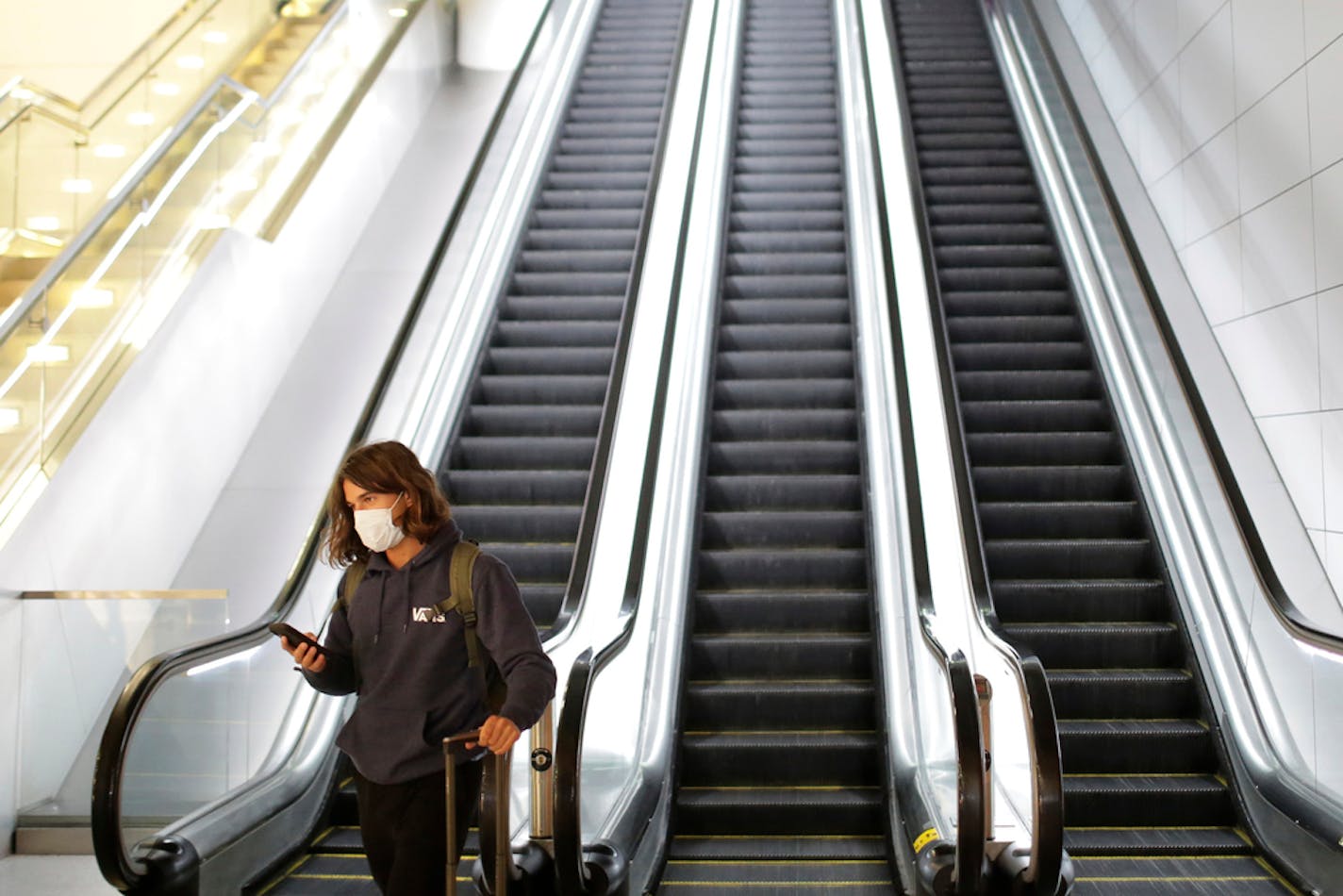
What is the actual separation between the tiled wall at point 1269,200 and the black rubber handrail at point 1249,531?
1.24 feet

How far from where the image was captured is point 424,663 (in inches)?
93.0

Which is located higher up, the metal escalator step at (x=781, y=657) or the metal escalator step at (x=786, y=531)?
the metal escalator step at (x=786, y=531)

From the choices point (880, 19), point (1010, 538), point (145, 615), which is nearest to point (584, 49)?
point (880, 19)

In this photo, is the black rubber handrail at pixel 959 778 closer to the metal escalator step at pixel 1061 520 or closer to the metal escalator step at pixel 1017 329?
the metal escalator step at pixel 1061 520

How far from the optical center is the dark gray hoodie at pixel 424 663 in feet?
7.63

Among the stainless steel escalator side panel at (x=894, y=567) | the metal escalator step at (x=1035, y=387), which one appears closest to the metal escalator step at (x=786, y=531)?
the stainless steel escalator side panel at (x=894, y=567)

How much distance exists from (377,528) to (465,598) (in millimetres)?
229

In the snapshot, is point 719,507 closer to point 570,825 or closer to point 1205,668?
point 1205,668

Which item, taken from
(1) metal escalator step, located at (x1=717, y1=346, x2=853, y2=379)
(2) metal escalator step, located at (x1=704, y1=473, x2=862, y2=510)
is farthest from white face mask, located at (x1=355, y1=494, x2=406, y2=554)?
(1) metal escalator step, located at (x1=717, y1=346, x2=853, y2=379)

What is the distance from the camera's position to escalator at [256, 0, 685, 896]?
17.7 feet

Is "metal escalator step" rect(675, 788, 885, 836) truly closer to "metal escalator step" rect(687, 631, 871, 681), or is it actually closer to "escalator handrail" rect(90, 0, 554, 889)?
"metal escalator step" rect(687, 631, 871, 681)

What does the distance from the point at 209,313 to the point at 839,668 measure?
368 cm

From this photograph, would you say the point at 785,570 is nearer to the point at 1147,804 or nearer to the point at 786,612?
the point at 786,612

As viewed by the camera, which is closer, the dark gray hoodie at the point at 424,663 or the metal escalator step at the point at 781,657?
the dark gray hoodie at the point at 424,663
